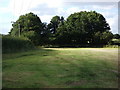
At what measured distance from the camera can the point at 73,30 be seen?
4122 cm

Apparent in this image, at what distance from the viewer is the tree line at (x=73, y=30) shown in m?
38.2

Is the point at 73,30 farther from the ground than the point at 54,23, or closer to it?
closer to it

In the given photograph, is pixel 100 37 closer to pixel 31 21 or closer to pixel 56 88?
pixel 31 21

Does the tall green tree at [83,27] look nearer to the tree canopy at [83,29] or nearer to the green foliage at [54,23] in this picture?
the tree canopy at [83,29]

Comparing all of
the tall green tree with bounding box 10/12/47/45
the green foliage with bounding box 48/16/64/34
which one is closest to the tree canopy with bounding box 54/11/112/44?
the green foliage with bounding box 48/16/64/34

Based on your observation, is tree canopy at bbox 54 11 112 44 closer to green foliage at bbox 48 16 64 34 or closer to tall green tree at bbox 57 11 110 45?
tall green tree at bbox 57 11 110 45

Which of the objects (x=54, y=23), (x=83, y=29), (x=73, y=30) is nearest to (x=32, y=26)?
(x=73, y=30)

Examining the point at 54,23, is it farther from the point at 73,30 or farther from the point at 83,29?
the point at 83,29

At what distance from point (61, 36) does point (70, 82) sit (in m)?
35.6

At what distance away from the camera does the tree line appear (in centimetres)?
3819

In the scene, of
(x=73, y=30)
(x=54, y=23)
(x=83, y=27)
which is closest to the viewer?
(x=73, y=30)

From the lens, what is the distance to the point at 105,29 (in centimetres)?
4466

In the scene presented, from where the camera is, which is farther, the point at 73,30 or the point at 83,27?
the point at 83,27

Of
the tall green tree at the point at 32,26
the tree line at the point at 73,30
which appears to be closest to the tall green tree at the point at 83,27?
the tree line at the point at 73,30
